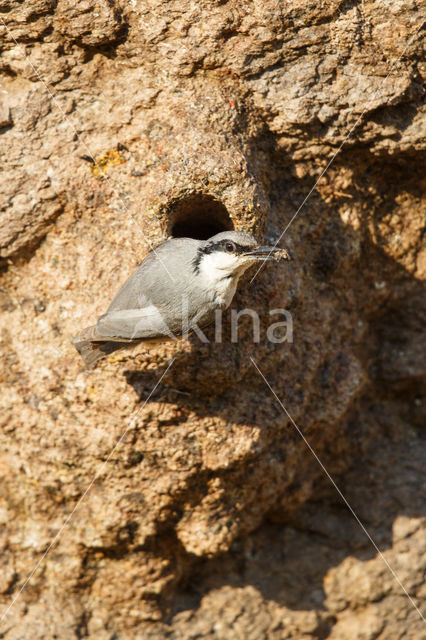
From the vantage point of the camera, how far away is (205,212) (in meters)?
3.61

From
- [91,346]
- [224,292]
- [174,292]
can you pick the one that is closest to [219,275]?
[224,292]

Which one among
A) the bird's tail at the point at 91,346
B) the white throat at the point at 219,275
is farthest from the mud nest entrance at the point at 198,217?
the bird's tail at the point at 91,346

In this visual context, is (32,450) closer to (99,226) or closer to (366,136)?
(99,226)

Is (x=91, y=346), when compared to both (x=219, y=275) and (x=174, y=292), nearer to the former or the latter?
(x=174, y=292)

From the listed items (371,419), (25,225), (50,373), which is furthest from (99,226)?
(371,419)

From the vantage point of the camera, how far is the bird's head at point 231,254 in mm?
3090

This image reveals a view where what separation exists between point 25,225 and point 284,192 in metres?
1.48

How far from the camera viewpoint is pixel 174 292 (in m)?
3.23

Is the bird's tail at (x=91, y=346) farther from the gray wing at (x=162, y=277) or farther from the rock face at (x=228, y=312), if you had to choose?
the gray wing at (x=162, y=277)

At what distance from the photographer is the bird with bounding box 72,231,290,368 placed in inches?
124

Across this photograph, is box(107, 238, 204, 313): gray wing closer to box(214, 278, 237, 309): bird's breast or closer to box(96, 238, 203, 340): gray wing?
box(96, 238, 203, 340): gray wing

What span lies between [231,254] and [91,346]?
0.90 meters

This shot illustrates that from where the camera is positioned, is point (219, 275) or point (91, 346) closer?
point (219, 275)

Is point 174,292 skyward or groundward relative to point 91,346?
skyward
